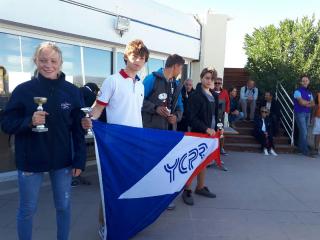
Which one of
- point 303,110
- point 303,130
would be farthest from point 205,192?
point 303,110

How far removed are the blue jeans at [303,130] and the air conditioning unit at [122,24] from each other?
5175 mm

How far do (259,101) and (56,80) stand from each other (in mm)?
9260

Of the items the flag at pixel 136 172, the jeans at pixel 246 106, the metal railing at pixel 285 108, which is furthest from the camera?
the jeans at pixel 246 106

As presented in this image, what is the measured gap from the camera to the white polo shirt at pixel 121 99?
11.3 feet

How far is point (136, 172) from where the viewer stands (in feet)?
11.7

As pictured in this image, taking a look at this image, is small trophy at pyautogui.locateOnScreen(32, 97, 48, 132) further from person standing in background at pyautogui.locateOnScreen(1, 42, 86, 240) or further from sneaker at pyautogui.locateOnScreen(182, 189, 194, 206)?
sneaker at pyautogui.locateOnScreen(182, 189, 194, 206)

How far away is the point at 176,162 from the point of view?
13.2 feet

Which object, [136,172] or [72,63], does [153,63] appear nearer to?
[72,63]

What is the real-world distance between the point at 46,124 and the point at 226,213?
2.83 metres

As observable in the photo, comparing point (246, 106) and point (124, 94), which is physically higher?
point (124, 94)

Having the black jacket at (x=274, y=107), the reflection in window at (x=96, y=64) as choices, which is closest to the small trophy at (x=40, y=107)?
the reflection in window at (x=96, y=64)

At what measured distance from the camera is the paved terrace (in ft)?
13.0

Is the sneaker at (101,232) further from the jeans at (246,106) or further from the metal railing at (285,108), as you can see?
the jeans at (246,106)

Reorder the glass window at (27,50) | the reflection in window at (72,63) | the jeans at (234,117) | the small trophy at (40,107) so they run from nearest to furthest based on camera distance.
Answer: the small trophy at (40,107)
the glass window at (27,50)
the reflection in window at (72,63)
the jeans at (234,117)
